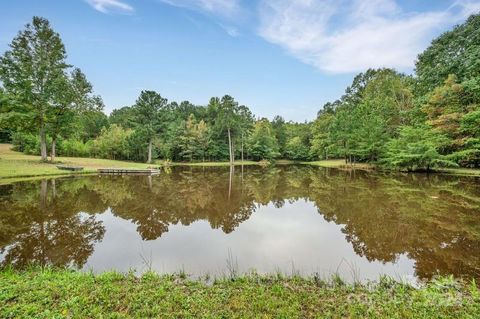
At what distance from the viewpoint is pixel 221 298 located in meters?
3.27

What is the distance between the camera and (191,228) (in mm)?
7539

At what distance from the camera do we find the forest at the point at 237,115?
21297 millimetres

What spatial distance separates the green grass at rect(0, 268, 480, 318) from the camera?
2.90 meters

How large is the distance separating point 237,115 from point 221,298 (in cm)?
4169

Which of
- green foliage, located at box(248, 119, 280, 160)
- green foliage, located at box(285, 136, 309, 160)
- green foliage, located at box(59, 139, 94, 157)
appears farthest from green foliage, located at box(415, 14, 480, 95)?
green foliage, located at box(59, 139, 94, 157)

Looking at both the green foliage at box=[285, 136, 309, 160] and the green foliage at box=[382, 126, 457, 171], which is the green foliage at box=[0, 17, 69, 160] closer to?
the green foliage at box=[382, 126, 457, 171]

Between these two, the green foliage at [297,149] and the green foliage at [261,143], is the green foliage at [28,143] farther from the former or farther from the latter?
the green foliage at [297,149]

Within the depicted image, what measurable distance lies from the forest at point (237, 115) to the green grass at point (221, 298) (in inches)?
882

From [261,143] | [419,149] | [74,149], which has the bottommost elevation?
[419,149]

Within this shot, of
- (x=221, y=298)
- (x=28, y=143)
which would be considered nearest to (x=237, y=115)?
(x=28, y=143)

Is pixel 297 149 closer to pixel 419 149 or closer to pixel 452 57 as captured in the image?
pixel 452 57

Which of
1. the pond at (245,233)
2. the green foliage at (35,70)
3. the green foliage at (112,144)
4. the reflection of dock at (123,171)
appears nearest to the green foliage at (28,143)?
the green foliage at (112,144)

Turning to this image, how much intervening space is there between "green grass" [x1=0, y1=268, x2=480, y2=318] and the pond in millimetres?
681

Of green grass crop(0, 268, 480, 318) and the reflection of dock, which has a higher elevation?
the reflection of dock
